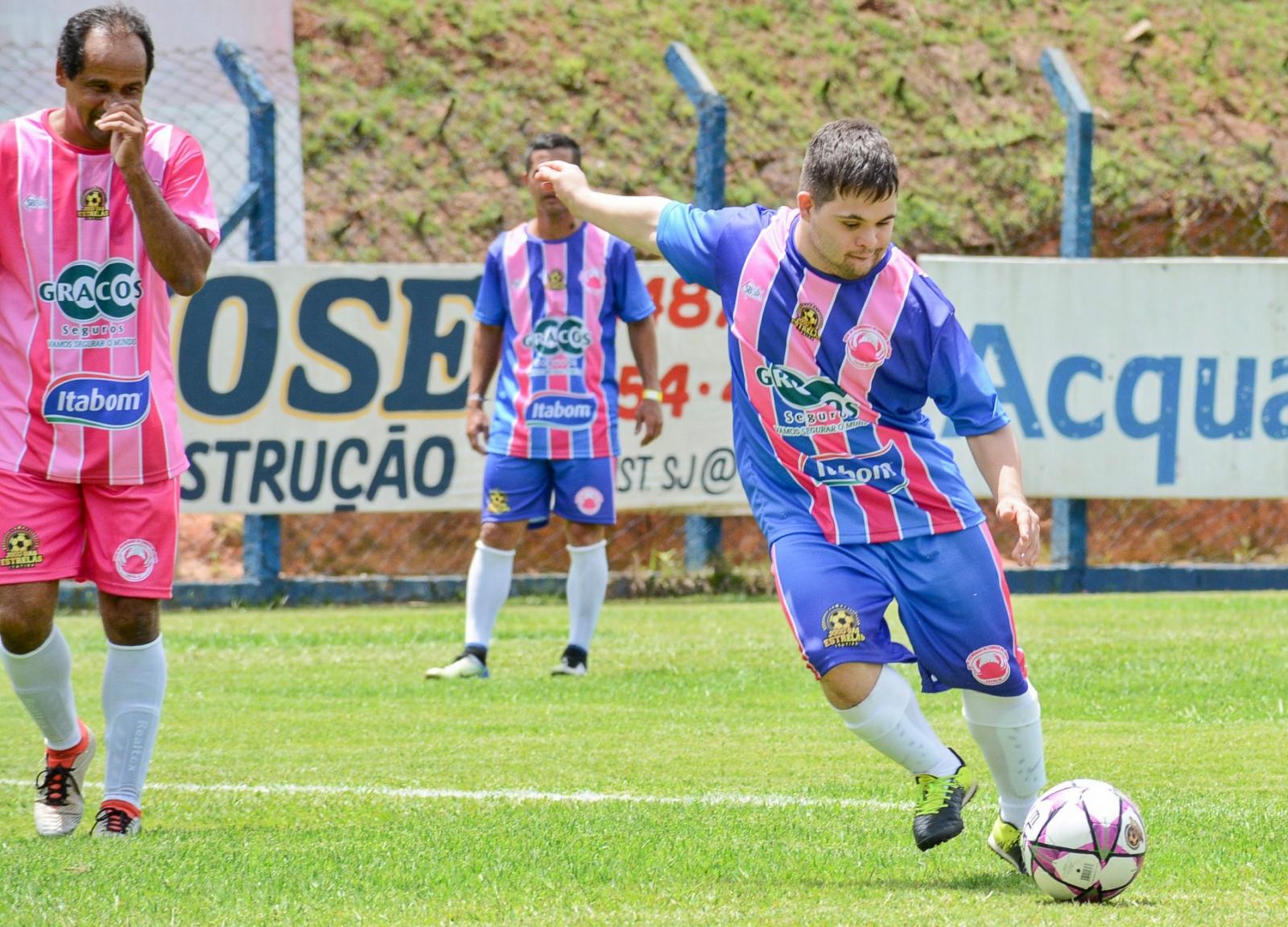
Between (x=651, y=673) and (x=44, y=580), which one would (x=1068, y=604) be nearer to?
(x=651, y=673)

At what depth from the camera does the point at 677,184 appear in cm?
1588

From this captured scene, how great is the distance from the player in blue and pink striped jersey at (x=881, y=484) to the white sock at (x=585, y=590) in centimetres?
412

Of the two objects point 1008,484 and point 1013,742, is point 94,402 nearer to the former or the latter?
point 1008,484

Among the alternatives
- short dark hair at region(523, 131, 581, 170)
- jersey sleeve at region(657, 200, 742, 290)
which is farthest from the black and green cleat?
short dark hair at region(523, 131, 581, 170)

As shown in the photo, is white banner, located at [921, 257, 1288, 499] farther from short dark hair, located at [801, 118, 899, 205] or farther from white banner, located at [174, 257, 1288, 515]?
short dark hair, located at [801, 118, 899, 205]

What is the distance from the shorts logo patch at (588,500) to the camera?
29.0 feet

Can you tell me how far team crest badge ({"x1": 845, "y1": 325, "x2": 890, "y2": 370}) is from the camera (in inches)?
179

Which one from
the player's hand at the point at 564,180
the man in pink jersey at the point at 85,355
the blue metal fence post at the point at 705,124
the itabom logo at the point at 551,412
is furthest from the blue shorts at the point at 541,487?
the player's hand at the point at 564,180

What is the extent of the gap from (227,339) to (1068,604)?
5.33m

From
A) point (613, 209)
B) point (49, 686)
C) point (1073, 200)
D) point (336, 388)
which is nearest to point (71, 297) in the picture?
point (49, 686)

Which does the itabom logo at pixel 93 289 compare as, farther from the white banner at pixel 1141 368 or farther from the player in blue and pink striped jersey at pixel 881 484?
the white banner at pixel 1141 368

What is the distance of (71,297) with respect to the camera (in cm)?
502

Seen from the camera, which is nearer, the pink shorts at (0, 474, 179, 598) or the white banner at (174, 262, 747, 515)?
the pink shorts at (0, 474, 179, 598)

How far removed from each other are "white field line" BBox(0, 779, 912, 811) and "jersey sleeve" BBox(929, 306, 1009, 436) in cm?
144
